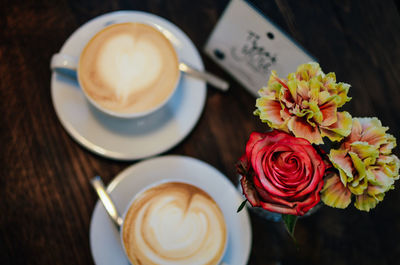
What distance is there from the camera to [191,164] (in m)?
0.69

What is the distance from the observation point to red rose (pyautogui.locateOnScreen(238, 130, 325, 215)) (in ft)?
1.31

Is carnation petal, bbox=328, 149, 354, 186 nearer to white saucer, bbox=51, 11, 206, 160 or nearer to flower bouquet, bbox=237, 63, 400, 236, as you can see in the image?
flower bouquet, bbox=237, 63, 400, 236

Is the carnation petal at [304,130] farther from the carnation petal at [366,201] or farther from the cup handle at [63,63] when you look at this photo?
the cup handle at [63,63]

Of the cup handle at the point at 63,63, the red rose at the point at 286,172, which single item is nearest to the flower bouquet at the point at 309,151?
the red rose at the point at 286,172

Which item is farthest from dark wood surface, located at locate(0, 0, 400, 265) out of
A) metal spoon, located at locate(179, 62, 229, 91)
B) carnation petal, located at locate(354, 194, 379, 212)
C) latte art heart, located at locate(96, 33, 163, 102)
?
carnation petal, located at locate(354, 194, 379, 212)

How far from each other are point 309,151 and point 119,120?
42cm

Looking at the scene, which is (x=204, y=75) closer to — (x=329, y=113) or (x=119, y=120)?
(x=119, y=120)

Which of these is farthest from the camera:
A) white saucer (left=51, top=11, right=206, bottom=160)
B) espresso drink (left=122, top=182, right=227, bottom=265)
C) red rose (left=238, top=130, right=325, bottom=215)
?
white saucer (left=51, top=11, right=206, bottom=160)

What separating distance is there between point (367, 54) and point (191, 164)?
0.45 metres

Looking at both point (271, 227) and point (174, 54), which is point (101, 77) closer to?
point (174, 54)

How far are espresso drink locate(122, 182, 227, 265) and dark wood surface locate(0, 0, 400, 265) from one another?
5.8 inches

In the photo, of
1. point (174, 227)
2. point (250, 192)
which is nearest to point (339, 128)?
point (250, 192)

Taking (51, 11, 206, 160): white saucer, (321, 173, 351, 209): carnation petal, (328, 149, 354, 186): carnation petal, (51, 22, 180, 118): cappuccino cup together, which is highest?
(328, 149, 354, 186): carnation petal

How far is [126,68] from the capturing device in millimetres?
677
